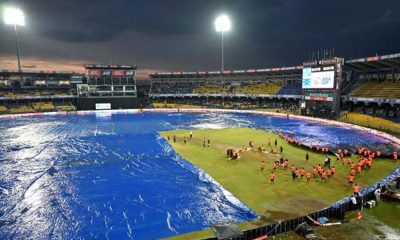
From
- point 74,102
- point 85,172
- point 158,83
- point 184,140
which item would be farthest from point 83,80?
point 85,172

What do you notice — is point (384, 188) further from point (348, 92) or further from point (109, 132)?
point (348, 92)

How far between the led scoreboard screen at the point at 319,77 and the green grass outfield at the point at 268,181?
28.1 m

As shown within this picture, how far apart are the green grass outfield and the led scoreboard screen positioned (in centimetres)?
2810

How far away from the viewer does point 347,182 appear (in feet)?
74.6

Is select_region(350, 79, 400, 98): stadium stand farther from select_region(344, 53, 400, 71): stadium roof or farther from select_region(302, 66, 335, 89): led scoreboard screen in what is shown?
select_region(302, 66, 335, 89): led scoreboard screen

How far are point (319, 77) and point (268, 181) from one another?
46.0 metres

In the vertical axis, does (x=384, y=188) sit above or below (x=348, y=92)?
below

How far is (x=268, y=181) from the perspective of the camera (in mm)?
23328

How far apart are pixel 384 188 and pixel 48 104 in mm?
101779

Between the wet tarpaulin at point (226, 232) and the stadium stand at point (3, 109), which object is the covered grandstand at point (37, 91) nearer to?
the stadium stand at point (3, 109)

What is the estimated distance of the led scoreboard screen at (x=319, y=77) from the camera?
191ft

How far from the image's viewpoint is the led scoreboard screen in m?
58.3

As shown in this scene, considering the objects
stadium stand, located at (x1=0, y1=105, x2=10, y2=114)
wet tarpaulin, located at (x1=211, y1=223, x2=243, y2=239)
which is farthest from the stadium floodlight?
wet tarpaulin, located at (x1=211, y1=223, x2=243, y2=239)

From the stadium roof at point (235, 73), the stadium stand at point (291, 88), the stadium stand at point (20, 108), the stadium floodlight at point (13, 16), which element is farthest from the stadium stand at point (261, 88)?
the stadium floodlight at point (13, 16)
